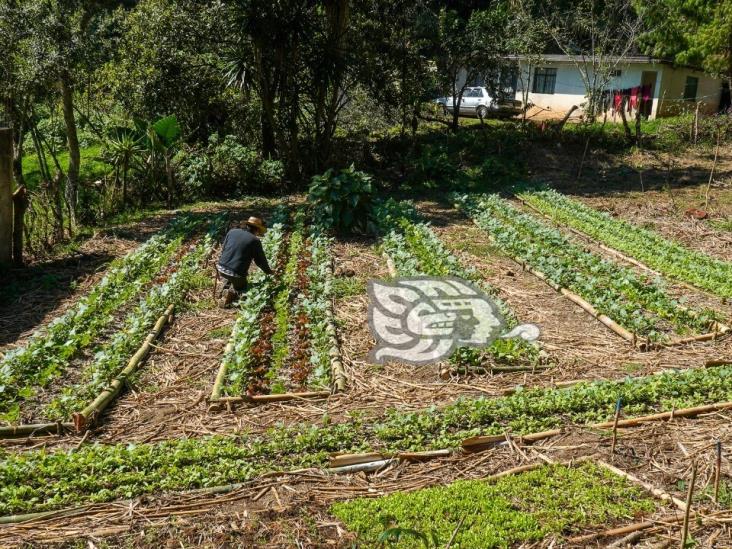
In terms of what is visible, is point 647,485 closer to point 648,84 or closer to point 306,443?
point 306,443

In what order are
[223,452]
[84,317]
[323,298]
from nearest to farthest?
1. [223,452]
2. [84,317]
3. [323,298]

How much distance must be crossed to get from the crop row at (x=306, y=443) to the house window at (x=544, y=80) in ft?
87.0

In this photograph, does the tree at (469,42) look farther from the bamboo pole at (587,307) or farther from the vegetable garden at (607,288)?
the bamboo pole at (587,307)

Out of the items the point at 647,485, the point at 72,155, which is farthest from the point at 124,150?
the point at 647,485

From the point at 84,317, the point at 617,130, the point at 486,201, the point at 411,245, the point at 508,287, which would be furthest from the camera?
the point at 617,130

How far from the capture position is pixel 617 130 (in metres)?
21.6

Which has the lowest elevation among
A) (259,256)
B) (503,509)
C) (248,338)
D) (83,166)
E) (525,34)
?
(503,509)

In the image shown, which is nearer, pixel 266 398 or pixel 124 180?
pixel 266 398

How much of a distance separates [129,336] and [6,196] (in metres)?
4.06

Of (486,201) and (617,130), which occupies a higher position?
(617,130)

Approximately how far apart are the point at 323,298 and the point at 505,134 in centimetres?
1350

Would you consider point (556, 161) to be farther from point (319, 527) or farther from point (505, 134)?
point (319, 527)

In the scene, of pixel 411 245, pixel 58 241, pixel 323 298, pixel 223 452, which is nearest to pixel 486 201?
pixel 411 245

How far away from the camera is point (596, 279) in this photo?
888cm
